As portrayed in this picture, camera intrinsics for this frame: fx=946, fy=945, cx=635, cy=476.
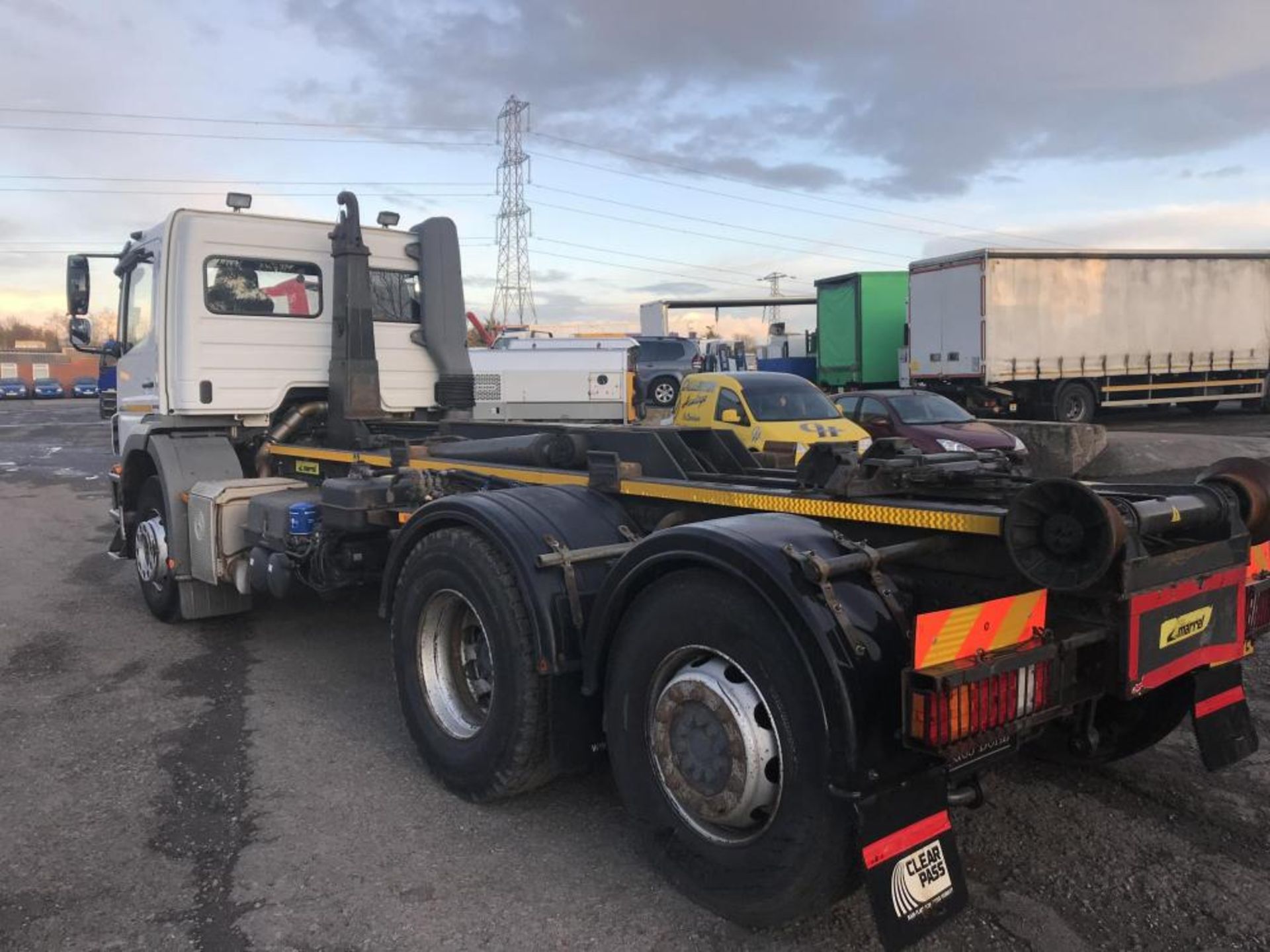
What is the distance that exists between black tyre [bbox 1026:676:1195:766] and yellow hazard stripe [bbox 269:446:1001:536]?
3.53 ft

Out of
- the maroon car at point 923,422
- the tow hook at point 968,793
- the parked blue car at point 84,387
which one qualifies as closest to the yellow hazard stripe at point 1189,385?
the maroon car at point 923,422

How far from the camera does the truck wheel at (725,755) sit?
2.56 metres

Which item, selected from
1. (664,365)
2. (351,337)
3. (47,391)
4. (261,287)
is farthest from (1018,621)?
(47,391)

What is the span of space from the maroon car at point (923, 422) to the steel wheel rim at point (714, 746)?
937cm

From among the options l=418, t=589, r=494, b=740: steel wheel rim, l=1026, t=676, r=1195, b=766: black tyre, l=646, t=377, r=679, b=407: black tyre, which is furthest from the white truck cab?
l=646, t=377, r=679, b=407: black tyre

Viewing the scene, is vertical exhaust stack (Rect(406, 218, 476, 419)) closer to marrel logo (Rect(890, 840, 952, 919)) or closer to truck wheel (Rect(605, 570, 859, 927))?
truck wheel (Rect(605, 570, 859, 927))

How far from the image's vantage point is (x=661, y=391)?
1116 inches

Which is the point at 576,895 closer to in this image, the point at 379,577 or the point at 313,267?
the point at 379,577

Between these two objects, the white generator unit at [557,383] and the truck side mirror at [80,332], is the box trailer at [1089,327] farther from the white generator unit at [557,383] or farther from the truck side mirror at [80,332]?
the truck side mirror at [80,332]

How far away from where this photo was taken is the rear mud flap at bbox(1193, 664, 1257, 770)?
3143 millimetres

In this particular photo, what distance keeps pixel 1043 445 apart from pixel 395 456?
11161 millimetres

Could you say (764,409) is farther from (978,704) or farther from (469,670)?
(978,704)

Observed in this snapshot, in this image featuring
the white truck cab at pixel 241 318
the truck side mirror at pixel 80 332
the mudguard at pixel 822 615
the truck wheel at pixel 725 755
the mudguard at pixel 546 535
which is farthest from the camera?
the truck side mirror at pixel 80 332

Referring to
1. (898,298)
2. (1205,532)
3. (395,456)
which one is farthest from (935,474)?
(898,298)
